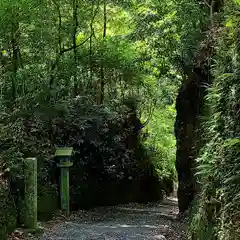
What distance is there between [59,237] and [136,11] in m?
8.50

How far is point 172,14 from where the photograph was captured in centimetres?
1156

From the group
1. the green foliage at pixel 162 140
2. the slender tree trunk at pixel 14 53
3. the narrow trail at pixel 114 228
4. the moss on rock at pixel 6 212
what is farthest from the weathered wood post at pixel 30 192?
the green foliage at pixel 162 140

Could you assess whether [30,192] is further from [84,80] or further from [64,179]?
[84,80]

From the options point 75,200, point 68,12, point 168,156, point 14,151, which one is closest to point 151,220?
point 75,200

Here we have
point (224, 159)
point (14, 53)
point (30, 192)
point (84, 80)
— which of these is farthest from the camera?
point (84, 80)

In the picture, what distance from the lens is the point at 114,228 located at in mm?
9367

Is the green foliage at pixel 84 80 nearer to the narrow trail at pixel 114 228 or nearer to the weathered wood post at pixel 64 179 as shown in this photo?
the weathered wood post at pixel 64 179

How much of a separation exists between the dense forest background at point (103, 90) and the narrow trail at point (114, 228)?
87 cm

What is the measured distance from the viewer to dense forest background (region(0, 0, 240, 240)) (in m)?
9.19

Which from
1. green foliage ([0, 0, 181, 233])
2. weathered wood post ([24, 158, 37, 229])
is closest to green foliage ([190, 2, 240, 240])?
weathered wood post ([24, 158, 37, 229])

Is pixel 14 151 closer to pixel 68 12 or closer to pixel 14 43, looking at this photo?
pixel 14 43

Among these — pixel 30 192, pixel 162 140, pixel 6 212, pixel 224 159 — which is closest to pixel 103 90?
pixel 162 140

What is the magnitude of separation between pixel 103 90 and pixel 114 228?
778 centimetres

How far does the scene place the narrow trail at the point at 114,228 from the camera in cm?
830
